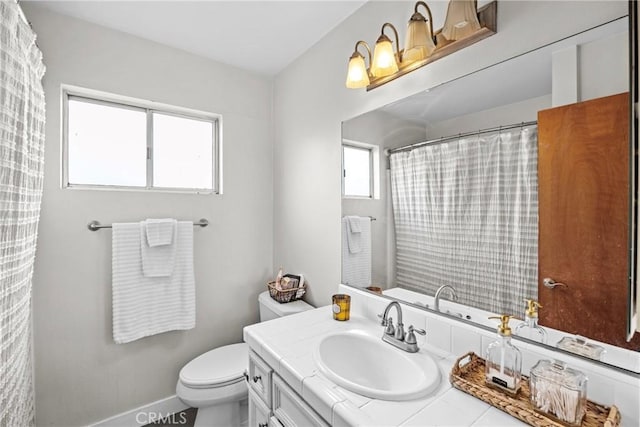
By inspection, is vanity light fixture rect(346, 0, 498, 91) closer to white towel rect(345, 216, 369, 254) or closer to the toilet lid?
white towel rect(345, 216, 369, 254)

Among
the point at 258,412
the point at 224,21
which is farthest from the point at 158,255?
the point at 224,21

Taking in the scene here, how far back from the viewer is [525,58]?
3.06 feet

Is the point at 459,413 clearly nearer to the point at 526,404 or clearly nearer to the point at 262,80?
the point at 526,404

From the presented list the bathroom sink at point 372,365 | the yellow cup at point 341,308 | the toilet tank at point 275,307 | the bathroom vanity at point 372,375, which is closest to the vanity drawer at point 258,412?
the bathroom vanity at point 372,375

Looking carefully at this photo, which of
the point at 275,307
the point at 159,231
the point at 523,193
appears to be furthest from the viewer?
the point at 275,307

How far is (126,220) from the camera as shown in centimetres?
177

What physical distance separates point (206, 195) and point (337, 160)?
37.2 inches

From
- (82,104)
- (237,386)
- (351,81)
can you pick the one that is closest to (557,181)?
(351,81)

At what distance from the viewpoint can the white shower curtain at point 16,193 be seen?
3.30 ft

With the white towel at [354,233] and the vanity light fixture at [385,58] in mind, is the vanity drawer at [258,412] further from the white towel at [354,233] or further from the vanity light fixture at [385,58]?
the vanity light fixture at [385,58]

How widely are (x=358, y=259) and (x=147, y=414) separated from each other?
62.6 inches

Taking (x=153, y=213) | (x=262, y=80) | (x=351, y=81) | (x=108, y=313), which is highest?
(x=262, y=80)

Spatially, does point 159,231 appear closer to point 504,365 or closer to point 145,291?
point 145,291

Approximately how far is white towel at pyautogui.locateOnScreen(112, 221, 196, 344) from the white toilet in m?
0.33
